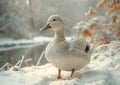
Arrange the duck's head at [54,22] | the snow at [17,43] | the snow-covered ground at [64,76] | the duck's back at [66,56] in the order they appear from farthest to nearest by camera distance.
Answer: the snow at [17,43]
the duck's head at [54,22]
the duck's back at [66,56]
the snow-covered ground at [64,76]

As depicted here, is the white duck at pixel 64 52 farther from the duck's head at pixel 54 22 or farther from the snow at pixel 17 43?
the snow at pixel 17 43

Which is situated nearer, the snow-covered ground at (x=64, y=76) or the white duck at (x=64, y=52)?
the snow-covered ground at (x=64, y=76)

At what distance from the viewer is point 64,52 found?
442 centimetres

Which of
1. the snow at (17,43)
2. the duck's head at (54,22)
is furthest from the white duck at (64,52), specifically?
the snow at (17,43)

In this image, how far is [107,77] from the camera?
4398 mm

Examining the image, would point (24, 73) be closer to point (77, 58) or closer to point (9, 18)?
point (77, 58)

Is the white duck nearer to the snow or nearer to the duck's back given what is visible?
the duck's back

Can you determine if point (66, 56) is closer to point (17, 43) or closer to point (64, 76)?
point (64, 76)

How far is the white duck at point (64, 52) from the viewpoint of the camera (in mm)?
4406

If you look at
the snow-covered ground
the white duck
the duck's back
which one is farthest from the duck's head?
the snow-covered ground

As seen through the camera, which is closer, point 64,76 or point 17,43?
point 64,76

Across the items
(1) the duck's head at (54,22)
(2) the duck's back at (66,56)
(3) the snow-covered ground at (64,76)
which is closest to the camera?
(3) the snow-covered ground at (64,76)

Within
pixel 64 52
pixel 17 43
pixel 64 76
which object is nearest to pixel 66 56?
pixel 64 52

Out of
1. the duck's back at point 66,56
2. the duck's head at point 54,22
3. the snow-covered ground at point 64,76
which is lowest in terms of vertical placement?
the snow-covered ground at point 64,76
